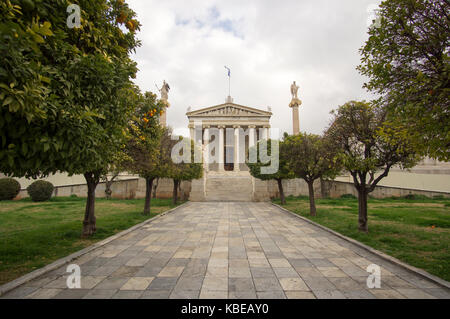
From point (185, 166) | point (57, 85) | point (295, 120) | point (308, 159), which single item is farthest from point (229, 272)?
point (295, 120)

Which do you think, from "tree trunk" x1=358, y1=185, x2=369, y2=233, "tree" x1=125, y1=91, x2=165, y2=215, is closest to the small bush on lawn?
"tree" x1=125, y1=91, x2=165, y2=215

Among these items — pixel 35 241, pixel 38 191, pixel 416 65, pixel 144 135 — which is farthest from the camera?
pixel 38 191

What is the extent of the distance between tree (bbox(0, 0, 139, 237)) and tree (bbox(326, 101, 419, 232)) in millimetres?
7280

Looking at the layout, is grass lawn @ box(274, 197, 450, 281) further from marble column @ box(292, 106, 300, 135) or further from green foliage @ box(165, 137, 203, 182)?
marble column @ box(292, 106, 300, 135)

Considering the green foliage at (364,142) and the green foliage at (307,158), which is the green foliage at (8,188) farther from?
the green foliage at (364,142)

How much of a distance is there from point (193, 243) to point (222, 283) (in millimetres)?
3244

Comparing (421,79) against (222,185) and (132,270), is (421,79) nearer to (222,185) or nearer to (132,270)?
(132,270)

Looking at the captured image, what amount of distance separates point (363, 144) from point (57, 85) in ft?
29.8

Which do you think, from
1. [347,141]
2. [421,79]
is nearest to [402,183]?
[347,141]

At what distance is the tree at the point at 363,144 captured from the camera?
822 cm

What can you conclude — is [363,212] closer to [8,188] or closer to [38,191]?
[38,191]

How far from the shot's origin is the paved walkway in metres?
4.01

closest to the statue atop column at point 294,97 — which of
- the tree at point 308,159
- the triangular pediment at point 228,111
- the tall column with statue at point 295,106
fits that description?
the tall column with statue at point 295,106

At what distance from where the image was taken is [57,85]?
3.72 meters
